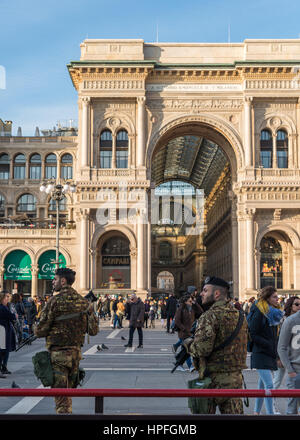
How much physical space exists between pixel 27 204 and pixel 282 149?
3203cm

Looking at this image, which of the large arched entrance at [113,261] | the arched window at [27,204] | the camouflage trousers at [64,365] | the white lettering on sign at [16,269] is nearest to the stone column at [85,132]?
the large arched entrance at [113,261]

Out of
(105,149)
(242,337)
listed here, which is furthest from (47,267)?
(242,337)

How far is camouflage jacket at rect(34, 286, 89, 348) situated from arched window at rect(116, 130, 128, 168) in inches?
1508

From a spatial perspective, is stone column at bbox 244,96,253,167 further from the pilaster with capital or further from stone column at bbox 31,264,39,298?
stone column at bbox 31,264,39,298

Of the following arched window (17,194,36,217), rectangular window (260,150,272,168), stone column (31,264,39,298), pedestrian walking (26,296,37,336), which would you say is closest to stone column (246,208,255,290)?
rectangular window (260,150,272,168)

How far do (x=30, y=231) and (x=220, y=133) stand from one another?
18.5 meters

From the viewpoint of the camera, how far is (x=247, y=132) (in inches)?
1719

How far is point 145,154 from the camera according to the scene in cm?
4425

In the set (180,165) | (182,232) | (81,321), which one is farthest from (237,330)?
(182,232)

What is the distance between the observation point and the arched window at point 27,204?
66188 mm

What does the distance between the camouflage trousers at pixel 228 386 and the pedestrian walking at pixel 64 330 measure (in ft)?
6.38

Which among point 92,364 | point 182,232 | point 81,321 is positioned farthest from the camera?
point 182,232

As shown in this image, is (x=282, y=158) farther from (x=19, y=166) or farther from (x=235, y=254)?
(x=19, y=166)
